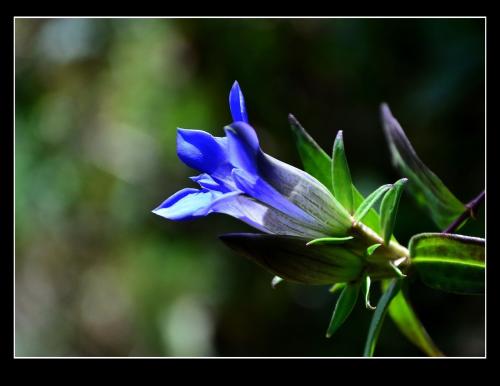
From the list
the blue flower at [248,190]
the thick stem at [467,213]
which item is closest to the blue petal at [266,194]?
the blue flower at [248,190]

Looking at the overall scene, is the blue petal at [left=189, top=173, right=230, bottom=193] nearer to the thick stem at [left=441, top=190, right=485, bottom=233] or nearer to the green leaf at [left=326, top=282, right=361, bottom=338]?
the green leaf at [left=326, top=282, right=361, bottom=338]

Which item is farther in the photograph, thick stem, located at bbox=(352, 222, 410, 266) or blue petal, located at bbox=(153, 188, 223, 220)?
thick stem, located at bbox=(352, 222, 410, 266)

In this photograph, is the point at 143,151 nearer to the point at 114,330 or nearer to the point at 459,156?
the point at 114,330

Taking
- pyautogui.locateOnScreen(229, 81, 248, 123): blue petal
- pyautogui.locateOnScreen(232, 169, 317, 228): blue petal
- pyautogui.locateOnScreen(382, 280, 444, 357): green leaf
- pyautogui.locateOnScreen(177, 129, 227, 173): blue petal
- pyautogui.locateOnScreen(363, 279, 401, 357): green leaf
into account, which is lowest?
pyautogui.locateOnScreen(382, 280, 444, 357): green leaf

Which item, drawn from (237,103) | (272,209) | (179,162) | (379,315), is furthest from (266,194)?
(179,162)

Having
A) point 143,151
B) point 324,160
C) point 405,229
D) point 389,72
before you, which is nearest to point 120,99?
point 143,151

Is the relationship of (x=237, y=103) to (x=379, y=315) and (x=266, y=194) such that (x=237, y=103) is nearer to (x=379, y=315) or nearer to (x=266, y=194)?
(x=266, y=194)

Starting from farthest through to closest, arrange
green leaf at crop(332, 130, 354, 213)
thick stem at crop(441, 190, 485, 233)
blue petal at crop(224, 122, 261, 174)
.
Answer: thick stem at crop(441, 190, 485, 233)
green leaf at crop(332, 130, 354, 213)
blue petal at crop(224, 122, 261, 174)

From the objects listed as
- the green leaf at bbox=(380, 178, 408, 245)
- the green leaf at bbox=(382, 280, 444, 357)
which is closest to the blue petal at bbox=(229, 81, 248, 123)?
the green leaf at bbox=(380, 178, 408, 245)
